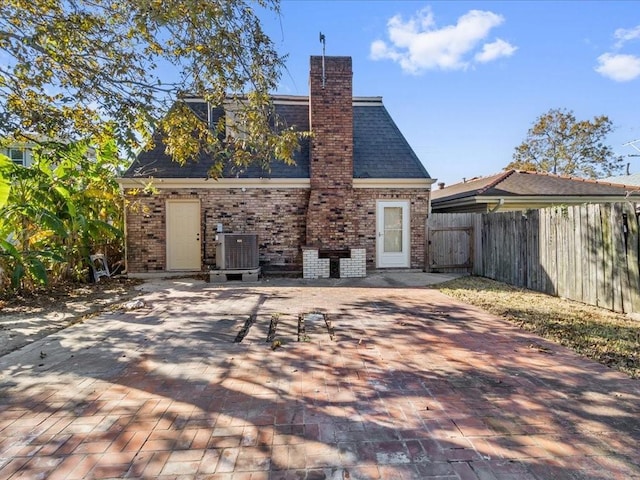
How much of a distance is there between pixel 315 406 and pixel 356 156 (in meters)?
10.0

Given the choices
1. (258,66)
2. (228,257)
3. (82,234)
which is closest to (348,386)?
(258,66)

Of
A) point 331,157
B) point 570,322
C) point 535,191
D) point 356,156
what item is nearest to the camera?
point 570,322

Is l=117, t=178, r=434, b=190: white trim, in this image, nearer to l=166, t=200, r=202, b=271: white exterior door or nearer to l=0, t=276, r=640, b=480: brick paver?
l=166, t=200, r=202, b=271: white exterior door

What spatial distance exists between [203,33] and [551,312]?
22.6 ft

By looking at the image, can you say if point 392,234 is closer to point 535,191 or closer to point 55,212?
point 535,191

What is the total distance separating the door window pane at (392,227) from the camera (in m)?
11.9

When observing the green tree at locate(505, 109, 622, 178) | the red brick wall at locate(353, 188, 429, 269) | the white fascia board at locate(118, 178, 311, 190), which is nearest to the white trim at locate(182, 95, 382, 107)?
the white fascia board at locate(118, 178, 311, 190)

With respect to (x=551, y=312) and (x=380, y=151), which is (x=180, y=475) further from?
(x=380, y=151)

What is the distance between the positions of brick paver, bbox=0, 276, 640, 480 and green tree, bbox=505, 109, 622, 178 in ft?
96.9

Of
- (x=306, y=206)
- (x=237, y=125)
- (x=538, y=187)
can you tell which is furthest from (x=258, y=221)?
(x=538, y=187)

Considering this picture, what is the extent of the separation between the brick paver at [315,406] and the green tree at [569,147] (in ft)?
96.9

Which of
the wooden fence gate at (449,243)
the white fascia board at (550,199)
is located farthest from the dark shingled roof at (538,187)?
the wooden fence gate at (449,243)

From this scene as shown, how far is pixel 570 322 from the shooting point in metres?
5.56

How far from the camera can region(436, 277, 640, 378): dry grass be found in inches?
166
